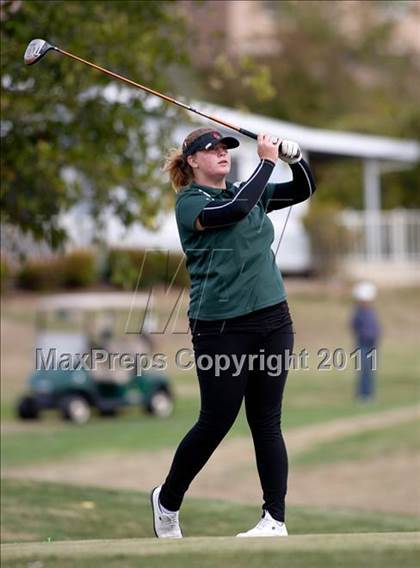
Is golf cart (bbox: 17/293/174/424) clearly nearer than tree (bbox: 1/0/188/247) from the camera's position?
No

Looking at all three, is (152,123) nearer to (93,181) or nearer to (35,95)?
(93,181)

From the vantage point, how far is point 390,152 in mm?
39062

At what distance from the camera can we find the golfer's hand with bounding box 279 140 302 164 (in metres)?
6.34

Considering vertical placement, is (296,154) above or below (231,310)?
above

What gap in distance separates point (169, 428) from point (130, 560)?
13144mm

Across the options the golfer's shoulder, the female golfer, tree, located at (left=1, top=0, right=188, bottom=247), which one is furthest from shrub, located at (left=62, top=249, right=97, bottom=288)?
the golfer's shoulder

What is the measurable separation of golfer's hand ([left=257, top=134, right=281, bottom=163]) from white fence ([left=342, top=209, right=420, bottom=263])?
1153 inches

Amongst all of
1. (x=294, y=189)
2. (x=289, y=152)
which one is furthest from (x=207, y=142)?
(x=294, y=189)

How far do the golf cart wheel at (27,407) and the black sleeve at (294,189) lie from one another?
13139 millimetres

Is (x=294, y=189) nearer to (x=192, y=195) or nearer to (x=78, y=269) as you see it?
(x=192, y=195)

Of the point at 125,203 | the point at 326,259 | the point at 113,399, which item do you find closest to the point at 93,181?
the point at 125,203

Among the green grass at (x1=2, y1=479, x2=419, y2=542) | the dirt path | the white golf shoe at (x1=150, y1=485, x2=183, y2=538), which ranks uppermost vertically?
the white golf shoe at (x1=150, y1=485, x2=183, y2=538)

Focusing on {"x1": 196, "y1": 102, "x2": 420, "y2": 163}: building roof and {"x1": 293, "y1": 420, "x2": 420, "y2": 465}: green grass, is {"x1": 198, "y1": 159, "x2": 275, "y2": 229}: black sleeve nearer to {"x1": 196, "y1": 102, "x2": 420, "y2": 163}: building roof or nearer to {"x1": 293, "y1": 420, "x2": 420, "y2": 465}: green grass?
{"x1": 293, "y1": 420, "x2": 420, "y2": 465}: green grass

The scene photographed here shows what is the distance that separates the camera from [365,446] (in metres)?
16.0
